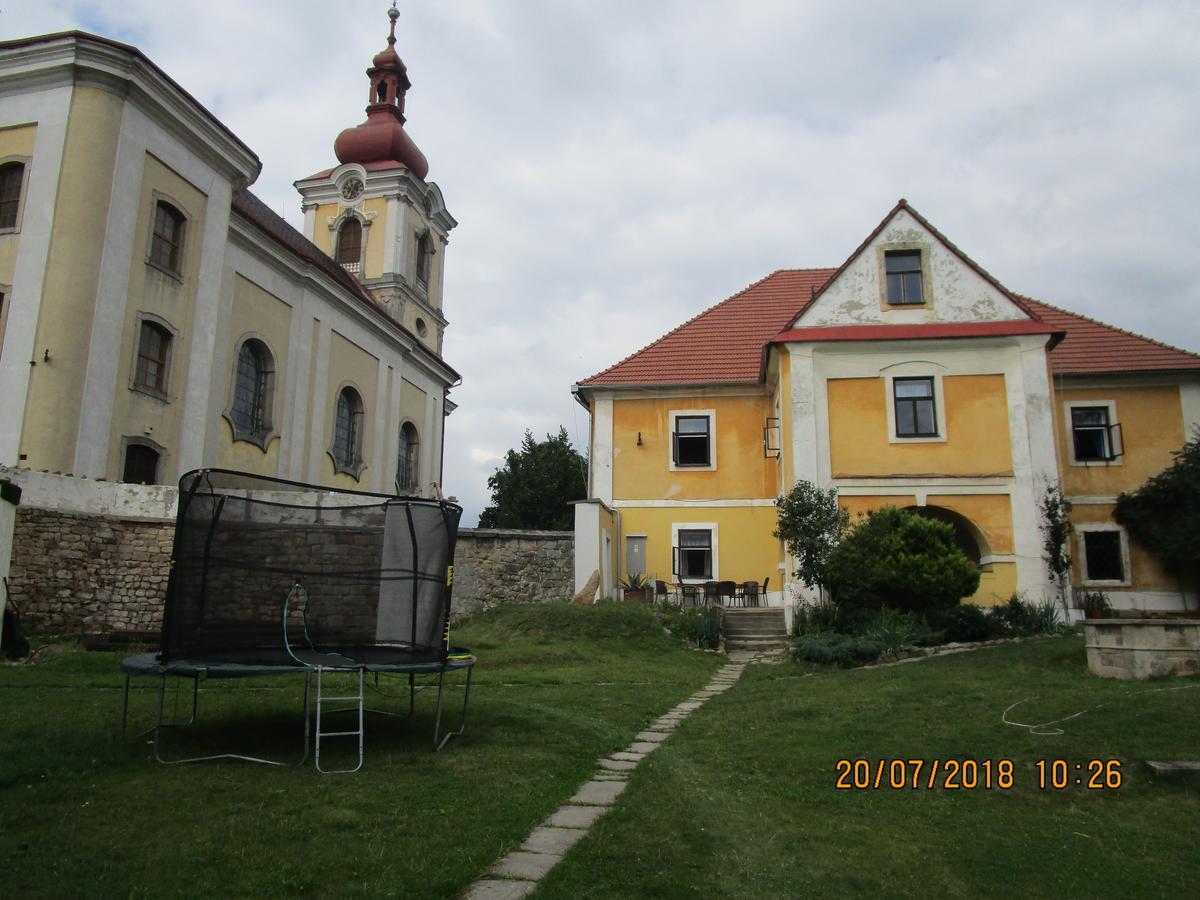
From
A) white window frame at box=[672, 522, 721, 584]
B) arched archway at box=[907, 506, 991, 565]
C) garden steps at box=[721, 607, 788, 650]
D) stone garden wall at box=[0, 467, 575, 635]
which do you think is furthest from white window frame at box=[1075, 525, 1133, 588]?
stone garden wall at box=[0, 467, 575, 635]

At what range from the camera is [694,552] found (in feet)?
81.8

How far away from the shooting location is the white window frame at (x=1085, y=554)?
906 inches

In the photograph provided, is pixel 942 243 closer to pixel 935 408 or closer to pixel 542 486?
pixel 935 408

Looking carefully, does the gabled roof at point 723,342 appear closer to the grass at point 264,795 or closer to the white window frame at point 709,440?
the white window frame at point 709,440

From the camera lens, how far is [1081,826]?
5.77m

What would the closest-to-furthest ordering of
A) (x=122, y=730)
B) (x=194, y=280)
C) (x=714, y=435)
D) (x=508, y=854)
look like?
(x=508, y=854)
(x=122, y=730)
(x=194, y=280)
(x=714, y=435)

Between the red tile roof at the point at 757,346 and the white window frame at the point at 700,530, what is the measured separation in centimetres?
413

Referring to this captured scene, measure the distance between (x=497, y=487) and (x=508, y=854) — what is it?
5495cm

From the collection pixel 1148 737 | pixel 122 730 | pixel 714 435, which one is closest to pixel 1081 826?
pixel 1148 737

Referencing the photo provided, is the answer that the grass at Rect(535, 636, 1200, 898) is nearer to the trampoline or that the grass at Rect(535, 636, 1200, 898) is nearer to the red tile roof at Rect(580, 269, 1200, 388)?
the trampoline

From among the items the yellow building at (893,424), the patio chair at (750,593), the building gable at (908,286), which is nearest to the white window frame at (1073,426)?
the yellow building at (893,424)

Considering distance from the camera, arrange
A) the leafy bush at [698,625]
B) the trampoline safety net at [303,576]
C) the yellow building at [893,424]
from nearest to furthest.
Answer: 1. the trampoline safety net at [303,576]
2. the leafy bush at [698,625]
3. the yellow building at [893,424]

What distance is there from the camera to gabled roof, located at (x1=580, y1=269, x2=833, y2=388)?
1018 inches

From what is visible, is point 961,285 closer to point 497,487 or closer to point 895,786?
point 895,786
